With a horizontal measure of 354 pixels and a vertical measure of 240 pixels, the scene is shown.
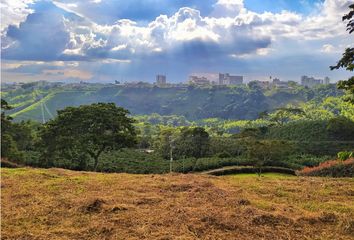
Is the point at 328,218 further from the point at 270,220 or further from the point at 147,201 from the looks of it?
the point at 147,201

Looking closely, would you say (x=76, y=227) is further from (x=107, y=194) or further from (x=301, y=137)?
(x=301, y=137)

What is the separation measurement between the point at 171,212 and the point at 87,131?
81.1 feet

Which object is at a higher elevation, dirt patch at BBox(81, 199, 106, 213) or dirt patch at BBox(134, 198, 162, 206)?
dirt patch at BBox(81, 199, 106, 213)

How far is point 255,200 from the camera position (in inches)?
383

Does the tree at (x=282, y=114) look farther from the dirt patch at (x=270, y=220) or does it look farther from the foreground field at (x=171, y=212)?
the dirt patch at (x=270, y=220)

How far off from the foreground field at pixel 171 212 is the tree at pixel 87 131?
1899 cm

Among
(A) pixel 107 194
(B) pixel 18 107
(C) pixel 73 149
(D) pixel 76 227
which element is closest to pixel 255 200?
(A) pixel 107 194

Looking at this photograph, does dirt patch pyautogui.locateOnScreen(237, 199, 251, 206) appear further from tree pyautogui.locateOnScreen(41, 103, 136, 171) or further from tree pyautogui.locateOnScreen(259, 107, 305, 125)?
tree pyautogui.locateOnScreen(259, 107, 305, 125)

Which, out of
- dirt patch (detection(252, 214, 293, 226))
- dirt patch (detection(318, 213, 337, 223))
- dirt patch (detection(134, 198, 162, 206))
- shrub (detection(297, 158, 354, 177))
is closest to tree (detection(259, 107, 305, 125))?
shrub (detection(297, 158, 354, 177))

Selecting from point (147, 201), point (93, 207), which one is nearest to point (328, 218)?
point (147, 201)

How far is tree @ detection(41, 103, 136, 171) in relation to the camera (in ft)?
101

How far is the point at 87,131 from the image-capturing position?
104 feet

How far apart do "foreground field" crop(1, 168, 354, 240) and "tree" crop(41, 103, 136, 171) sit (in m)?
19.0

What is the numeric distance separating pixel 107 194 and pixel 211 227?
3.96 metres
